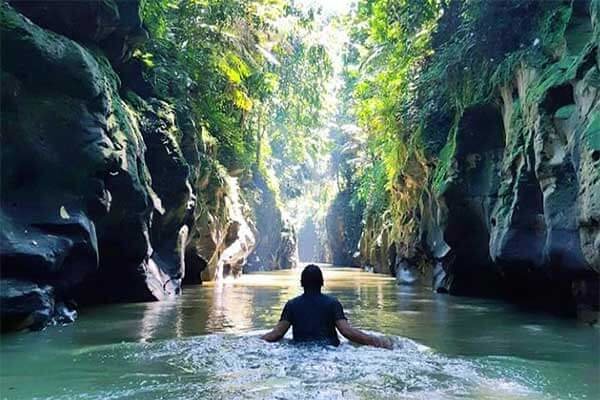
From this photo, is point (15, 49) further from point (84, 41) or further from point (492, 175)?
point (492, 175)

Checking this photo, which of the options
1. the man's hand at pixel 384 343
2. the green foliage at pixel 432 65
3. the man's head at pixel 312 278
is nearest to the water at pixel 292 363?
the man's hand at pixel 384 343

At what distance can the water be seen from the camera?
4926 millimetres

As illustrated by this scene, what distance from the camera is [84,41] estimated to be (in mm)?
13141

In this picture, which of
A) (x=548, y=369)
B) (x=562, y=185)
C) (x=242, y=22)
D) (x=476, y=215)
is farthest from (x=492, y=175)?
(x=242, y=22)

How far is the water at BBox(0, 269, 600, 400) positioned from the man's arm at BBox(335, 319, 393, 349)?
0.14 m

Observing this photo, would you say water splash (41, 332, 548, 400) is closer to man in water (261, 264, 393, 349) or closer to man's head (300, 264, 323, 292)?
man in water (261, 264, 393, 349)

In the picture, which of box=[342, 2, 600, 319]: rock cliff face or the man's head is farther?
box=[342, 2, 600, 319]: rock cliff face

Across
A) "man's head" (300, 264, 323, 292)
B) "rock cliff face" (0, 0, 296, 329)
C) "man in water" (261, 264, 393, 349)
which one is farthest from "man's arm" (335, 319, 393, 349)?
"rock cliff face" (0, 0, 296, 329)

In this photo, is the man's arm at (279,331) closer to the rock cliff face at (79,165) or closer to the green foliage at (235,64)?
the rock cliff face at (79,165)

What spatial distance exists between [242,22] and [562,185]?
52.6 feet

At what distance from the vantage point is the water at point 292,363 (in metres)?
4.93

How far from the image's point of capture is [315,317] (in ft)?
22.2

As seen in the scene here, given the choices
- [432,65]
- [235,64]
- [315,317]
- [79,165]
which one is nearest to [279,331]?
[315,317]

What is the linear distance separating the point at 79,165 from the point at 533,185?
905 centimetres
